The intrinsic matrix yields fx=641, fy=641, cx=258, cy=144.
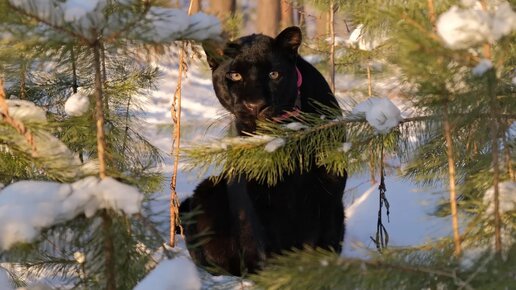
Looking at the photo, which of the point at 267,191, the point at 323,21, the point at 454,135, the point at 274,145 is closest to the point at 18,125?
the point at 274,145

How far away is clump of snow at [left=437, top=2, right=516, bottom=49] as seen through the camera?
1.50m

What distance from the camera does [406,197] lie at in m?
6.43

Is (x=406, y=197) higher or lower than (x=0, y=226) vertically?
lower

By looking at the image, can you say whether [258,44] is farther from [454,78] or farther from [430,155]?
[454,78]

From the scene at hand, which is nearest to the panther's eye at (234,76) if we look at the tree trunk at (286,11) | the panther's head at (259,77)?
the panther's head at (259,77)

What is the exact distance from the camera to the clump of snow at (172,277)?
1.50 m

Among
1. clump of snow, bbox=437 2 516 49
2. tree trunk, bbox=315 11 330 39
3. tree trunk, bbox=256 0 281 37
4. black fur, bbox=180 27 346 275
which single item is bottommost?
black fur, bbox=180 27 346 275

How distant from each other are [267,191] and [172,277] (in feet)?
7.18

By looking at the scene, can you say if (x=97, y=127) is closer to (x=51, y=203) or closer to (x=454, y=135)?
(x=51, y=203)

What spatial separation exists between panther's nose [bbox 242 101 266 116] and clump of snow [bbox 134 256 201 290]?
5.90 feet

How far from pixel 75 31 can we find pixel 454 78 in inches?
39.4

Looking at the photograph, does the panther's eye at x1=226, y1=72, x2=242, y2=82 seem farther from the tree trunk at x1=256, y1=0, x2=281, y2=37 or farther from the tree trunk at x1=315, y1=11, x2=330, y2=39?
the tree trunk at x1=256, y1=0, x2=281, y2=37

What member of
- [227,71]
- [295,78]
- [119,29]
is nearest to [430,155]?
[295,78]

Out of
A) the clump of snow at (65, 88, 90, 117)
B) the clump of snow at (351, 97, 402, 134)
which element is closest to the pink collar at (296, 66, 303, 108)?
the clump of snow at (351, 97, 402, 134)
